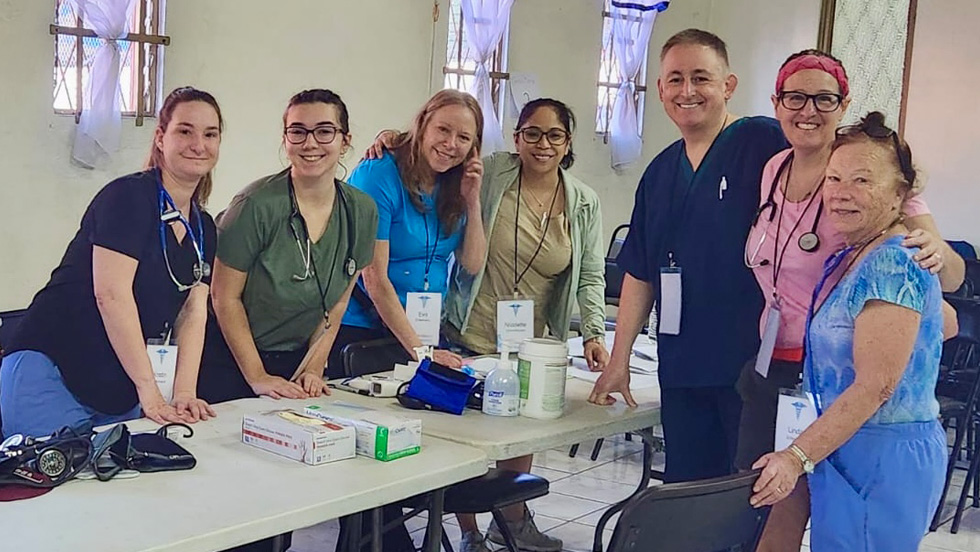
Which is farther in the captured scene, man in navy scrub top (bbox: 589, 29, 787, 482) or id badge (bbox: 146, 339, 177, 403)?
man in navy scrub top (bbox: 589, 29, 787, 482)

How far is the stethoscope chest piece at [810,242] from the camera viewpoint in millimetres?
2316

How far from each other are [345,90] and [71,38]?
5.22 feet

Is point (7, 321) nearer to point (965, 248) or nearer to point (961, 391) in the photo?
point (961, 391)

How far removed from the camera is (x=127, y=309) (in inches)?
94.5

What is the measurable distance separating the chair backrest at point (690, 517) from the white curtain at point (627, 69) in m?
6.34

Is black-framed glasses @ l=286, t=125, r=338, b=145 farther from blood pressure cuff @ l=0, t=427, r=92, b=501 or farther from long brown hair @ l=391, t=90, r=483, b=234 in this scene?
blood pressure cuff @ l=0, t=427, r=92, b=501

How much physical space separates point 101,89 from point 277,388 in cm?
289

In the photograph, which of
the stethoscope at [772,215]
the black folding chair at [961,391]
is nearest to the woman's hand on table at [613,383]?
the stethoscope at [772,215]

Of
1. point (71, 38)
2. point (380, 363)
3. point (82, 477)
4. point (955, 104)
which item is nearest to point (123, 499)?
point (82, 477)

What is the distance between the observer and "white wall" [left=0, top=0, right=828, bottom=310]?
188 inches

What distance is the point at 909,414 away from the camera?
2.08 metres

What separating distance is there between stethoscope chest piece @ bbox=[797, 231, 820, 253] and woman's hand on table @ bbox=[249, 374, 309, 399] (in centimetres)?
117

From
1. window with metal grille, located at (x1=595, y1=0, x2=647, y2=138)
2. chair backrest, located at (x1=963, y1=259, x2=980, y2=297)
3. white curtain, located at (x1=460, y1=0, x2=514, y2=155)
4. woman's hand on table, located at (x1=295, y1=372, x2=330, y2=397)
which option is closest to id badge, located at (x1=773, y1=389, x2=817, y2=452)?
woman's hand on table, located at (x1=295, y1=372, x2=330, y2=397)

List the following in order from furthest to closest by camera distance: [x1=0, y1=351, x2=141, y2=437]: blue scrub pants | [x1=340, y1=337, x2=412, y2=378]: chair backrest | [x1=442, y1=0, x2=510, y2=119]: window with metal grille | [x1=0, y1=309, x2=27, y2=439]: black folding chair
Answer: [x1=442, y1=0, x2=510, y2=119]: window with metal grille, [x1=0, y1=309, x2=27, y2=439]: black folding chair, [x1=340, y1=337, x2=412, y2=378]: chair backrest, [x1=0, y1=351, x2=141, y2=437]: blue scrub pants
